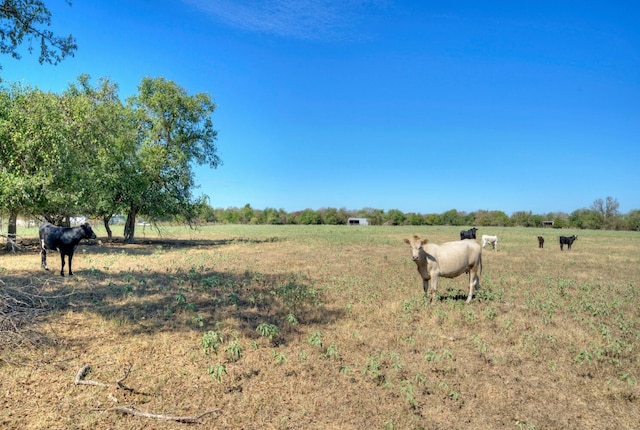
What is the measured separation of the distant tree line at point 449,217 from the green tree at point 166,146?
6833cm

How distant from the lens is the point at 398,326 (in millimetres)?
9055

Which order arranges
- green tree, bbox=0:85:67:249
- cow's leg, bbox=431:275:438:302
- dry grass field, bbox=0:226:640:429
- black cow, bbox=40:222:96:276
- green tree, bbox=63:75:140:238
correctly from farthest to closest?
green tree, bbox=63:75:140:238 → green tree, bbox=0:85:67:249 → black cow, bbox=40:222:96:276 → cow's leg, bbox=431:275:438:302 → dry grass field, bbox=0:226:640:429

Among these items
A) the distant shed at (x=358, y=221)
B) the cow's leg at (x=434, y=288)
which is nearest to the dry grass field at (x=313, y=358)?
the cow's leg at (x=434, y=288)

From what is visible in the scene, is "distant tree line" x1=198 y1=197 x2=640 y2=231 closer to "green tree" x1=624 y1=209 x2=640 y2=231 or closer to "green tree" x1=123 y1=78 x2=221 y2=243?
"green tree" x1=624 y1=209 x2=640 y2=231

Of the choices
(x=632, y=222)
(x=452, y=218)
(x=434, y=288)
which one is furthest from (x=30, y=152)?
(x=632, y=222)

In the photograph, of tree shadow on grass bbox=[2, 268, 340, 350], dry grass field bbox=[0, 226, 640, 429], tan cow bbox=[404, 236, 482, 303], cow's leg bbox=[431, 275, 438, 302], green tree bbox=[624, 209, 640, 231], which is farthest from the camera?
green tree bbox=[624, 209, 640, 231]

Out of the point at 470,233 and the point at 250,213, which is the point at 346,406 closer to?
the point at 470,233

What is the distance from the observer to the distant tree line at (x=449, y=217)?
96.2m

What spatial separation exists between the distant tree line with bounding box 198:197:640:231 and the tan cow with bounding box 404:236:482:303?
92.0 meters

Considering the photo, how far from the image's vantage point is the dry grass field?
17.1ft

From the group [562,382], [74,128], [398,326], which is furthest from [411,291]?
[74,128]

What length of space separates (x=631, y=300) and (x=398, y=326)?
921 cm

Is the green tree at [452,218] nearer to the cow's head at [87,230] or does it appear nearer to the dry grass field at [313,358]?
the dry grass field at [313,358]

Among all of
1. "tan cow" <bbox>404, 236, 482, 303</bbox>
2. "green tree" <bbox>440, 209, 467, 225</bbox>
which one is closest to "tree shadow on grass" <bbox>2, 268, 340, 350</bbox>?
"tan cow" <bbox>404, 236, 482, 303</bbox>
